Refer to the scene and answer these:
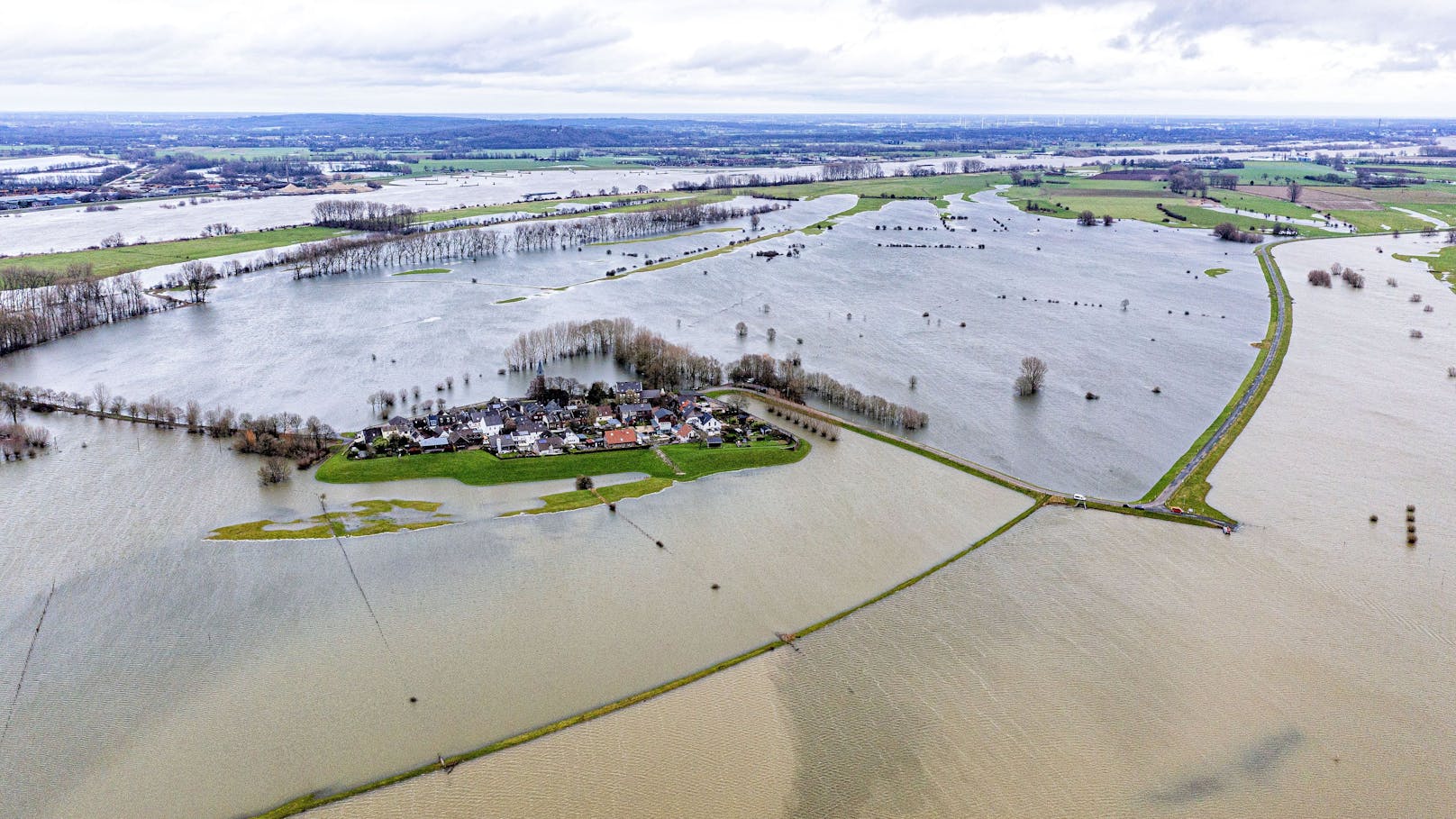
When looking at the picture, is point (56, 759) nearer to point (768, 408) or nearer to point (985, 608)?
point (985, 608)

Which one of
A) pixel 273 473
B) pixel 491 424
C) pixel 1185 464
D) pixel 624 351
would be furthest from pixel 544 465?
pixel 1185 464

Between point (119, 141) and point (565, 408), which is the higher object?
point (119, 141)

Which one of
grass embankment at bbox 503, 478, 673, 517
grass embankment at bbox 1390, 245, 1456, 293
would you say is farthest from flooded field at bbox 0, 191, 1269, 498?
grass embankment at bbox 1390, 245, 1456, 293

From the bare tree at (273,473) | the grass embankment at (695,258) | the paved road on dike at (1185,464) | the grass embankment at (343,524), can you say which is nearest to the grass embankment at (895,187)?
the grass embankment at (695,258)

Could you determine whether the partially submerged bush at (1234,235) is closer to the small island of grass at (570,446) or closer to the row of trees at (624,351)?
the row of trees at (624,351)

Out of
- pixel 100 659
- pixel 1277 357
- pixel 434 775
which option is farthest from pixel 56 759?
pixel 1277 357

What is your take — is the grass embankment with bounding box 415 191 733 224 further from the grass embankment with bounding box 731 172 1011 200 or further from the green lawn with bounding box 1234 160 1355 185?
the green lawn with bounding box 1234 160 1355 185
